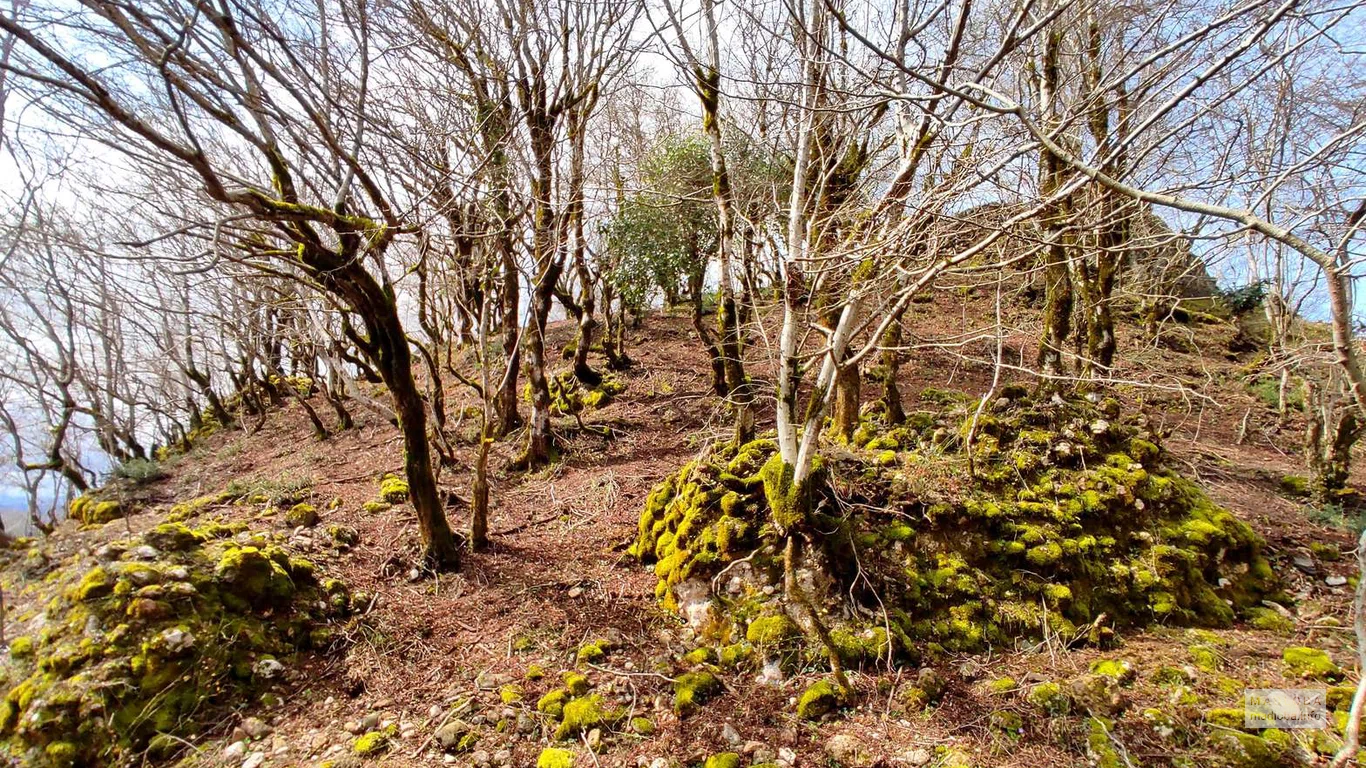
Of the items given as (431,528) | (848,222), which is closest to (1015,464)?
(848,222)

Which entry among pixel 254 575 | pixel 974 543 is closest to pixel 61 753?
pixel 254 575

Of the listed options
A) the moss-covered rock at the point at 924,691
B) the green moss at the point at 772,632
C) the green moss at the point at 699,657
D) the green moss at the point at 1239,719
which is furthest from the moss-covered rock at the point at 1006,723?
the green moss at the point at 699,657

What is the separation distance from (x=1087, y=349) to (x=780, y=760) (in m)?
5.69

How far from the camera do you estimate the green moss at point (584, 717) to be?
307 centimetres

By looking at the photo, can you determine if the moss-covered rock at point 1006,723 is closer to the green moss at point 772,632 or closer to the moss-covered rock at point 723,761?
the green moss at point 772,632

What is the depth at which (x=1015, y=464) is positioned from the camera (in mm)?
4562

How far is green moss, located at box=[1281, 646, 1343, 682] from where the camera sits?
3162 millimetres

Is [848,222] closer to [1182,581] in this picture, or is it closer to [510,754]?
[1182,581]

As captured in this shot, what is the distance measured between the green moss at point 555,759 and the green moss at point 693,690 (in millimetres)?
639

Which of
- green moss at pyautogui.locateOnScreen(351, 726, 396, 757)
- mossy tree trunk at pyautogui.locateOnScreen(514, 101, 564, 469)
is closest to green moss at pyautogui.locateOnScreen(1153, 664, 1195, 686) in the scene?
green moss at pyautogui.locateOnScreen(351, 726, 396, 757)

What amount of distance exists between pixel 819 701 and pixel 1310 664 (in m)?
2.87

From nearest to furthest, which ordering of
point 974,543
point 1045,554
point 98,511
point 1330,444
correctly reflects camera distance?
point 1045,554, point 974,543, point 1330,444, point 98,511

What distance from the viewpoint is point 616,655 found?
3736mm

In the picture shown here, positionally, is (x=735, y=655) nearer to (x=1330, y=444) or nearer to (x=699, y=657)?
(x=699, y=657)
